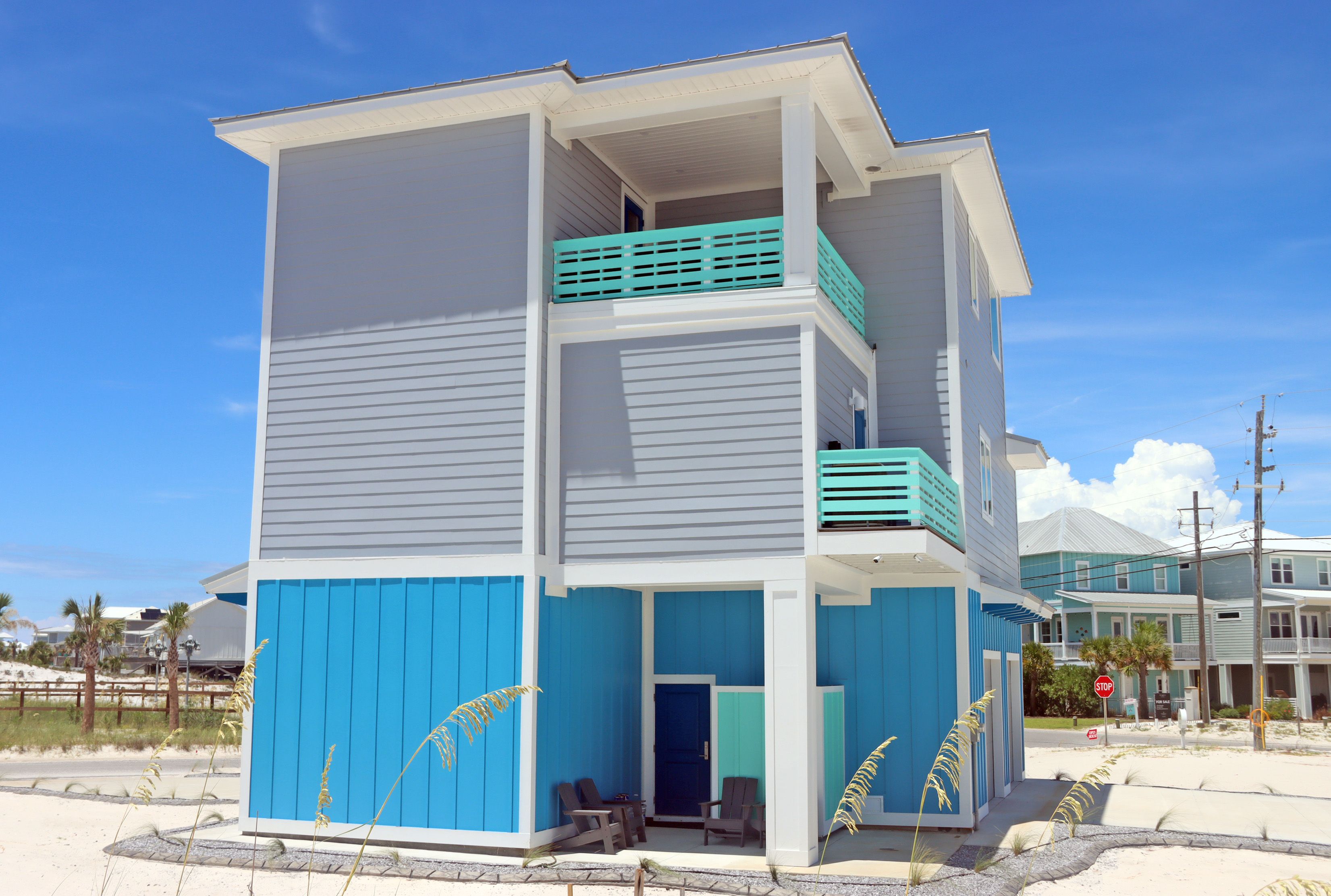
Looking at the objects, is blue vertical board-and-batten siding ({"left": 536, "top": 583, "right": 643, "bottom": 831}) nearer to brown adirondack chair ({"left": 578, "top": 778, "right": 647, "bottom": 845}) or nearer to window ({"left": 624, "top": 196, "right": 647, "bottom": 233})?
brown adirondack chair ({"left": 578, "top": 778, "right": 647, "bottom": 845})

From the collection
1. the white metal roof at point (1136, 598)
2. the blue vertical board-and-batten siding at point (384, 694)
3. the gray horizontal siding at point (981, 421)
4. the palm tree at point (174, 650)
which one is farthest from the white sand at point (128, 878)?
the white metal roof at point (1136, 598)

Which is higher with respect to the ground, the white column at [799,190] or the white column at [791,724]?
the white column at [799,190]

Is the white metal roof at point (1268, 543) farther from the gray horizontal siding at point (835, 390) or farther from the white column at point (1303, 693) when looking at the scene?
the gray horizontal siding at point (835, 390)

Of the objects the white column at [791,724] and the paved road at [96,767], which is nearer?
the white column at [791,724]

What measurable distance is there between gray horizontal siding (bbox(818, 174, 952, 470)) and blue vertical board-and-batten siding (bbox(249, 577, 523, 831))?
664 centimetres

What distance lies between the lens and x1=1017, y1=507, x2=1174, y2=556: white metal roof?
183 feet

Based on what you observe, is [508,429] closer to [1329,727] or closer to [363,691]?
[363,691]

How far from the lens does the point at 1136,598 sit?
5456cm

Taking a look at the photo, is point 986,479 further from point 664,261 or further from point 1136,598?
point 1136,598

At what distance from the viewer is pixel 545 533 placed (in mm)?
13812

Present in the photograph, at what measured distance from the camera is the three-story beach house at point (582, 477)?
1330 cm

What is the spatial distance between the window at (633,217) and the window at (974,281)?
17.9 feet

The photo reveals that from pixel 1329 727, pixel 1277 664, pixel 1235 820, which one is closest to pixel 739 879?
pixel 1235 820

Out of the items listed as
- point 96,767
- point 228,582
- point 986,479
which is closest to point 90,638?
point 96,767
